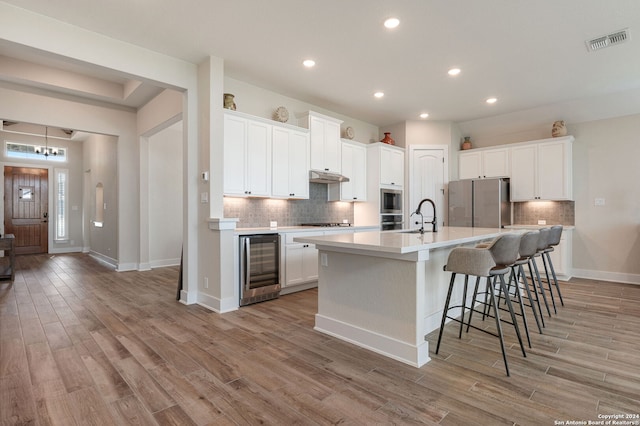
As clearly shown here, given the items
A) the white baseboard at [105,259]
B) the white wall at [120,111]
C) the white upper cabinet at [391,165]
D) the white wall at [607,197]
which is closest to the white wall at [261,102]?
the white wall at [120,111]

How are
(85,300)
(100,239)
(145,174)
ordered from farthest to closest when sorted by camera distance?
1. (100,239)
2. (145,174)
3. (85,300)

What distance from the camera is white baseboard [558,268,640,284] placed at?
16.9 feet

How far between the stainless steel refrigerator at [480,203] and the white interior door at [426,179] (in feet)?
0.74

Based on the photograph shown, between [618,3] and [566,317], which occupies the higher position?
[618,3]

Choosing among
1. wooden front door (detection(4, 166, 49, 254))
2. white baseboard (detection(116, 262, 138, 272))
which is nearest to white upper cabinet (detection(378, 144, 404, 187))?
white baseboard (detection(116, 262, 138, 272))

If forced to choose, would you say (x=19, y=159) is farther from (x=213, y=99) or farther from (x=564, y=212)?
(x=564, y=212)

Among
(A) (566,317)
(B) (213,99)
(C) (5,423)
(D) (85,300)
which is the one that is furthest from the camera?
(D) (85,300)

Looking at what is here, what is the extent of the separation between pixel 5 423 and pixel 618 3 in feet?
17.6

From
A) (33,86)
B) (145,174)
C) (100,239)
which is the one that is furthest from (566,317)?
(100,239)

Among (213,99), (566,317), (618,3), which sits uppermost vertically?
(618,3)

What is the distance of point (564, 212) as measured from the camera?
226 inches

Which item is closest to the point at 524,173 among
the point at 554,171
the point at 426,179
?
the point at 554,171

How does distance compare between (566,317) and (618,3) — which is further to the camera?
(566,317)

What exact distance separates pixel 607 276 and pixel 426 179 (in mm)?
3372
